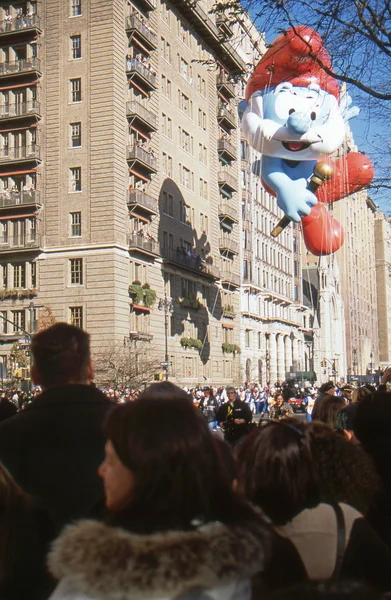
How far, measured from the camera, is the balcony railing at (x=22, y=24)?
151 ft

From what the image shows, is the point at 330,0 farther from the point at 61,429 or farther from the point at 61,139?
the point at 61,139

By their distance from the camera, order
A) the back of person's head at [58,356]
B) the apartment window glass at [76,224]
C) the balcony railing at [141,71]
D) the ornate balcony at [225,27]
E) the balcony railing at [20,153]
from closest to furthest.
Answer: the back of person's head at [58,356]
the ornate balcony at [225,27]
the apartment window glass at [76,224]
the balcony railing at [20,153]
the balcony railing at [141,71]

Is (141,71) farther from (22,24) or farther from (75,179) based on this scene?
(75,179)

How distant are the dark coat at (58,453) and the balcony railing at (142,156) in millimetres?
43021

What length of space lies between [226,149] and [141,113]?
16287 mm

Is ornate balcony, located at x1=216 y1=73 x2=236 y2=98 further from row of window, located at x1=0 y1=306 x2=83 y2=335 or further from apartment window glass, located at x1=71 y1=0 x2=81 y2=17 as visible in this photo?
row of window, located at x1=0 y1=306 x2=83 y2=335

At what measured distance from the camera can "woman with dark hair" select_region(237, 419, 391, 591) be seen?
3100 mm

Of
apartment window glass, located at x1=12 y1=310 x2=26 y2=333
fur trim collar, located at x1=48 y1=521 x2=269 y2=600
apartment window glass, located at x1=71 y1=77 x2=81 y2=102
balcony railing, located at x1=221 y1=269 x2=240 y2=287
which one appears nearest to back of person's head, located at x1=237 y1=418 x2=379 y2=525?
fur trim collar, located at x1=48 y1=521 x2=269 y2=600

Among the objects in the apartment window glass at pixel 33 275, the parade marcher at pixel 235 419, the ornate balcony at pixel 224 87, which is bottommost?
the parade marcher at pixel 235 419

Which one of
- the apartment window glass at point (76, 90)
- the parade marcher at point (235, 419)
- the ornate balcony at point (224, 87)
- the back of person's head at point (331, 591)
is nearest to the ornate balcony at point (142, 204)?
the apartment window glass at point (76, 90)

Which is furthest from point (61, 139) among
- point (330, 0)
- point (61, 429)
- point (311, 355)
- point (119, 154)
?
point (311, 355)

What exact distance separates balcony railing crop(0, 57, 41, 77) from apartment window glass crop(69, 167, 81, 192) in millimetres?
6421

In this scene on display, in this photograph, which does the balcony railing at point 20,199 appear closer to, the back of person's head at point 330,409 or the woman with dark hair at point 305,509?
the back of person's head at point 330,409

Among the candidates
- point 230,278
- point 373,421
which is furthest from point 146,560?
point 230,278
